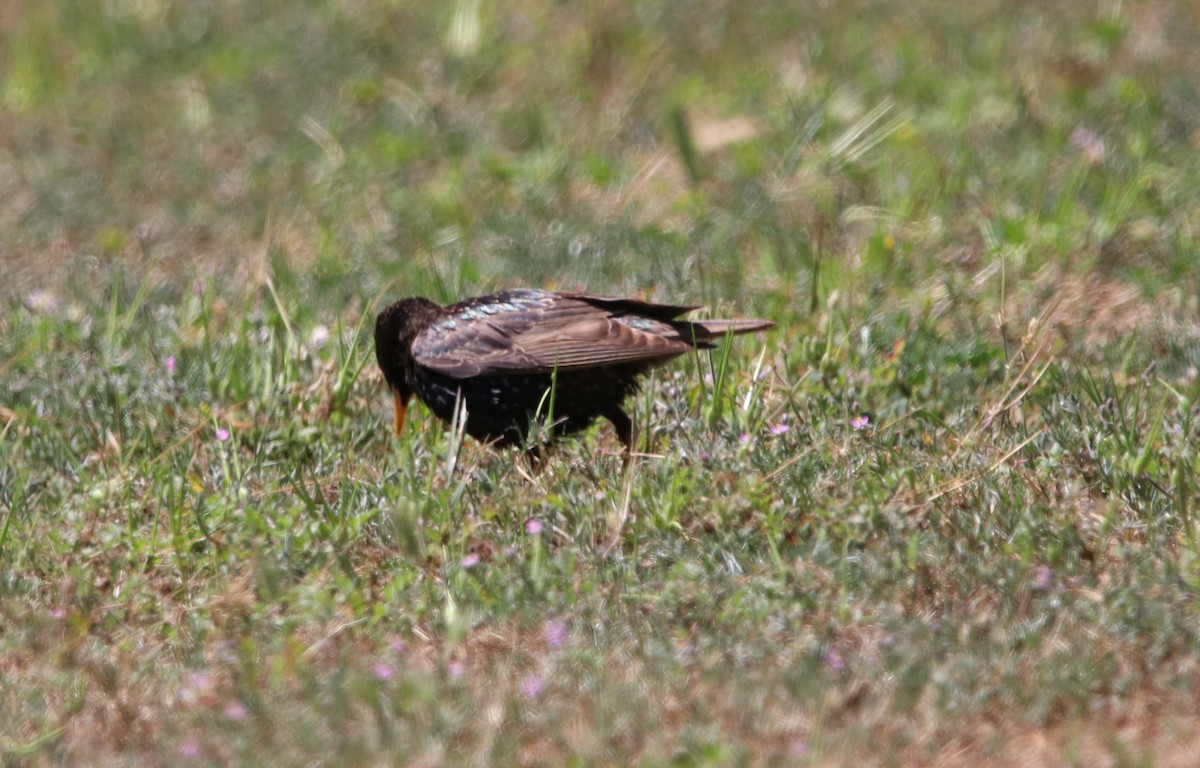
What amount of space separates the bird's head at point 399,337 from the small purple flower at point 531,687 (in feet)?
6.46

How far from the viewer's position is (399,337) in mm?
5918

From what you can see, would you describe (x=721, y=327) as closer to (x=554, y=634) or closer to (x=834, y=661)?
(x=554, y=634)

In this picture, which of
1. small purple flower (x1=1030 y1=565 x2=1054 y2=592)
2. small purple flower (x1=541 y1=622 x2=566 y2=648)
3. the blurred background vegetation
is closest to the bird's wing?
the blurred background vegetation

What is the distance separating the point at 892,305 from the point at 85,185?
4454 millimetres

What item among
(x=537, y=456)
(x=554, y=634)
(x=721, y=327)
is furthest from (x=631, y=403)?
(x=554, y=634)

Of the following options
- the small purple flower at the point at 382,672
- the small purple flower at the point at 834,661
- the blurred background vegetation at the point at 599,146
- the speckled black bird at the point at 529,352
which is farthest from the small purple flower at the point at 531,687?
the blurred background vegetation at the point at 599,146

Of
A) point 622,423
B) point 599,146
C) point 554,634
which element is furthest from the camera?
point 599,146

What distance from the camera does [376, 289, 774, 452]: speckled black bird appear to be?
5625mm

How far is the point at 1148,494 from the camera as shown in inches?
190

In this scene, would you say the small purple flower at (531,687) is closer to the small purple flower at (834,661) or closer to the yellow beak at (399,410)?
the small purple flower at (834,661)

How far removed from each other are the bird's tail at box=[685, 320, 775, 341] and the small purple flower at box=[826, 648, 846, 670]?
1.74 metres

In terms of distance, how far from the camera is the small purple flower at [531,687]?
398cm

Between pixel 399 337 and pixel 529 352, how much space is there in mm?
534

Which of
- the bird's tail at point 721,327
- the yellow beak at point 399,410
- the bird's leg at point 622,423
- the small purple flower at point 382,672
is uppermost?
the bird's tail at point 721,327
